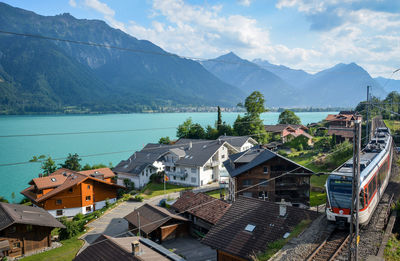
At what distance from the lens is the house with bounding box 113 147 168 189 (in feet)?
154

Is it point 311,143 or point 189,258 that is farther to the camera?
point 311,143

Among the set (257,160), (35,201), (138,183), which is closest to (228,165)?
(257,160)

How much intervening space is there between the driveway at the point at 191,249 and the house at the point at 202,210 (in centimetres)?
146

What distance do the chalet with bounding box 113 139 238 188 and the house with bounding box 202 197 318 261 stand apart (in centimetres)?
2571

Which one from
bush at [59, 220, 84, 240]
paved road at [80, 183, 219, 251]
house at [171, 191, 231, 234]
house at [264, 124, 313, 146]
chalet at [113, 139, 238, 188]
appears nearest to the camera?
house at [171, 191, 231, 234]

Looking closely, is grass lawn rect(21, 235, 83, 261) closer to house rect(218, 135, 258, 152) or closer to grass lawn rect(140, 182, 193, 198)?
grass lawn rect(140, 182, 193, 198)

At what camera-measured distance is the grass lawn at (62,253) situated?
2411cm

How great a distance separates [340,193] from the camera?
13133mm

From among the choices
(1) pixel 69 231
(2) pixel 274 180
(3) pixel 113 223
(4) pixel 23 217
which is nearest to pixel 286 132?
(2) pixel 274 180

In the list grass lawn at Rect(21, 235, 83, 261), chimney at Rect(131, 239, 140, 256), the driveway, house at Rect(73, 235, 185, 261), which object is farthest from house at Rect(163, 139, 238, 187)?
chimney at Rect(131, 239, 140, 256)

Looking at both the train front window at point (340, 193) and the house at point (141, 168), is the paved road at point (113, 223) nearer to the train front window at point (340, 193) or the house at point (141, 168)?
the house at point (141, 168)

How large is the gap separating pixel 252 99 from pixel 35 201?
48.8m

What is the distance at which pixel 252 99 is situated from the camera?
66.8 m

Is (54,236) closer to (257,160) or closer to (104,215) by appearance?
(104,215)
